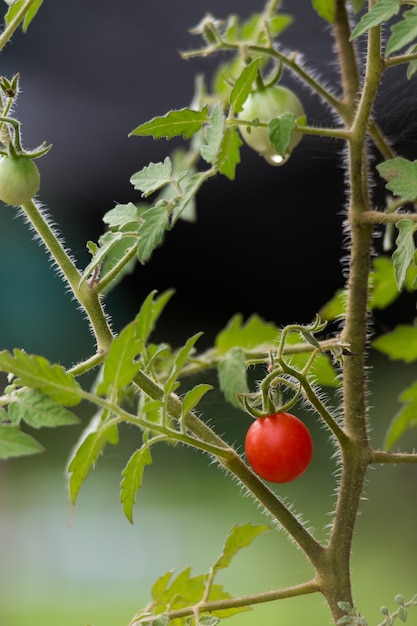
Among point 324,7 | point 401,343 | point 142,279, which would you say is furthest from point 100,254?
point 142,279

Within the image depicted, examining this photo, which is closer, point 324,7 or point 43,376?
point 43,376

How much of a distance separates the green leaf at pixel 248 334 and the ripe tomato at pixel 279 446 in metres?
0.27

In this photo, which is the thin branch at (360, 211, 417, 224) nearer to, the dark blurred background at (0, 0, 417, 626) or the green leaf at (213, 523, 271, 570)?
the green leaf at (213, 523, 271, 570)

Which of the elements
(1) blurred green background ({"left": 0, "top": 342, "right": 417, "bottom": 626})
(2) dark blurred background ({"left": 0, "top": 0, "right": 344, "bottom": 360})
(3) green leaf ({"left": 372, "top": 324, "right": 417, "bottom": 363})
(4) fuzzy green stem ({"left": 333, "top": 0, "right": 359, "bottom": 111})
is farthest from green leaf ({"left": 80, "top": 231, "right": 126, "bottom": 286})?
(2) dark blurred background ({"left": 0, "top": 0, "right": 344, "bottom": 360})

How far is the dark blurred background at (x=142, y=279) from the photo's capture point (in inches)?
68.7

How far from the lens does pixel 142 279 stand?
1.84 metres

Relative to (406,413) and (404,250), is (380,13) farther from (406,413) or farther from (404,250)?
(406,413)

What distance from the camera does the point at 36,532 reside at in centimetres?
192

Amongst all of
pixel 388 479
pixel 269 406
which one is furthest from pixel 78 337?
pixel 269 406

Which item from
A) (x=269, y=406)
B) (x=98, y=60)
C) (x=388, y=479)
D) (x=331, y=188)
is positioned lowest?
(x=388, y=479)

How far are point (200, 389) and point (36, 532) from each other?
5.32 feet

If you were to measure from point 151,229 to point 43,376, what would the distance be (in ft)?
0.35

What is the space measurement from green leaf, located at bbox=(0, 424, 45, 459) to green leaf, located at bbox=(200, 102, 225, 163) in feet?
0.56

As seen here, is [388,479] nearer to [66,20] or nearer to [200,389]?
[66,20]
